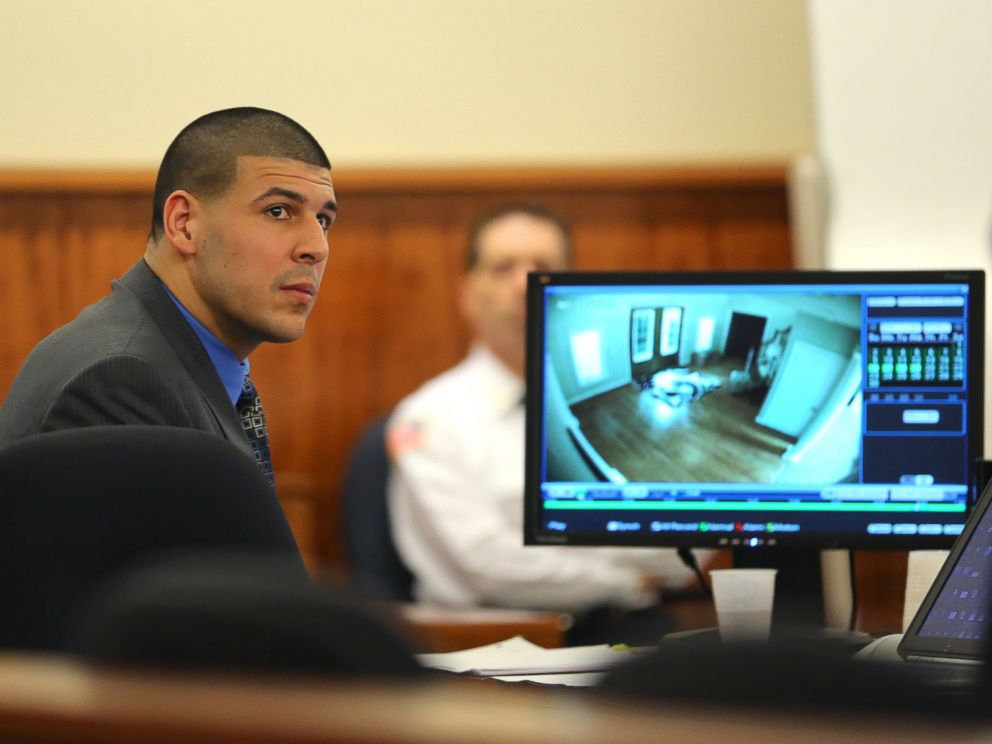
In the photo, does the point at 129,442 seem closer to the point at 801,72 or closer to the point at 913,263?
the point at 913,263

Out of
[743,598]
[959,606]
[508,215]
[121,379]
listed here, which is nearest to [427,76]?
[508,215]

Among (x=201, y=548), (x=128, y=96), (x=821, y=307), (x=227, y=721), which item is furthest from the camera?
(x=128, y=96)

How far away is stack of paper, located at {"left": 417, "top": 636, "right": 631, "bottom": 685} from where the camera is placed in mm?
1521

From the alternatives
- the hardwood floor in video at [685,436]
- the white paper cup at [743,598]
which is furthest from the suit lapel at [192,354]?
the white paper cup at [743,598]

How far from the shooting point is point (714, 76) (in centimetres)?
388

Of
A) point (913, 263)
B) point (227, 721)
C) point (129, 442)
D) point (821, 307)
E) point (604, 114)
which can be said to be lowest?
point (227, 721)

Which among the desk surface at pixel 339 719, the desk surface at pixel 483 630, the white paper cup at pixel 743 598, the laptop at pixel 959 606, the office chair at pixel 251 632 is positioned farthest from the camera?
the desk surface at pixel 483 630

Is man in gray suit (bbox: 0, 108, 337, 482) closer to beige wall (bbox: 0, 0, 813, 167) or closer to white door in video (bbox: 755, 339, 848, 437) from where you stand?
white door in video (bbox: 755, 339, 848, 437)

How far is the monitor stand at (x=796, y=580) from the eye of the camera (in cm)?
188

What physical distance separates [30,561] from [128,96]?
2938 mm

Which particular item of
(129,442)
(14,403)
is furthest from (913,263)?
(129,442)

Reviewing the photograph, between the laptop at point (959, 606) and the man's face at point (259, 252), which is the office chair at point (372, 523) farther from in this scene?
the laptop at point (959, 606)

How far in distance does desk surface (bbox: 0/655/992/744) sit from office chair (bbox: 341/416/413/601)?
224 cm

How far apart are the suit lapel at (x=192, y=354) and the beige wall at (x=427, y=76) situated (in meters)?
2.18
